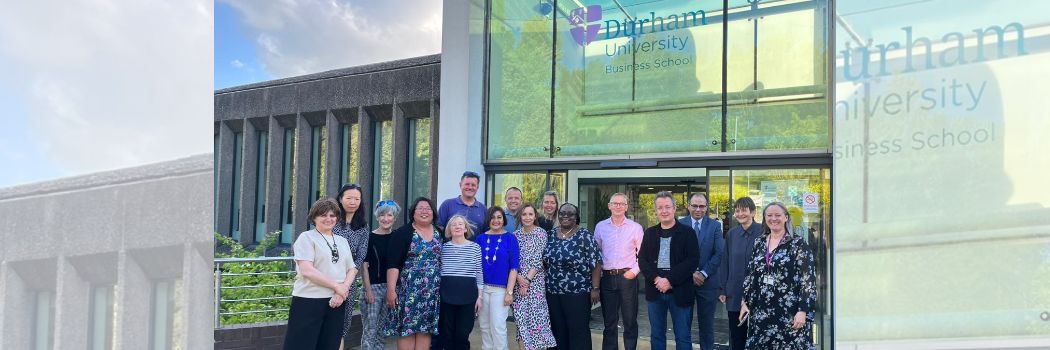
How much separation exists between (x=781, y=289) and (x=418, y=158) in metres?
8.45

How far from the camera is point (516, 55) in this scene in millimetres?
8539

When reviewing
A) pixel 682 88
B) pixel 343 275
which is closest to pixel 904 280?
pixel 682 88

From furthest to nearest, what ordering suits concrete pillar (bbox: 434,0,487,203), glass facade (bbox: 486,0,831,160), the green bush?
concrete pillar (bbox: 434,0,487,203) < glass facade (bbox: 486,0,831,160) < the green bush

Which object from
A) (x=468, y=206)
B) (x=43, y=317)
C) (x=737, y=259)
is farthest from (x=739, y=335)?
(x=43, y=317)

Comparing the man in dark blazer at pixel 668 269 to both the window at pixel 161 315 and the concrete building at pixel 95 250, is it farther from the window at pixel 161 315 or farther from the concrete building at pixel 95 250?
the window at pixel 161 315

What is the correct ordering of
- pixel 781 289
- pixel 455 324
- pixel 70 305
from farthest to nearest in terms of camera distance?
pixel 455 324 → pixel 70 305 → pixel 781 289

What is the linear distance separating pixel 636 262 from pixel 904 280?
2372 millimetres

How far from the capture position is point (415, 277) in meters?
5.31

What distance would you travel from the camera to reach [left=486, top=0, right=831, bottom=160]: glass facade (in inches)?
269

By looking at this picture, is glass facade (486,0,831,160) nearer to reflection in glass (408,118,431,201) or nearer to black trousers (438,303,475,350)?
black trousers (438,303,475,350)

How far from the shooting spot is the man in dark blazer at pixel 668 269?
5.48m

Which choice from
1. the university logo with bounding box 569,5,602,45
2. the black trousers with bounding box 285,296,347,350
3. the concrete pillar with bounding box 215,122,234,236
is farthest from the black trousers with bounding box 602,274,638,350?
the concrete pillar with bounding box 215,122,234,236

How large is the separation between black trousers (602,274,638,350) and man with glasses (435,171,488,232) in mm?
1349

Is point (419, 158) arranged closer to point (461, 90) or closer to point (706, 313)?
point (461, 90)
